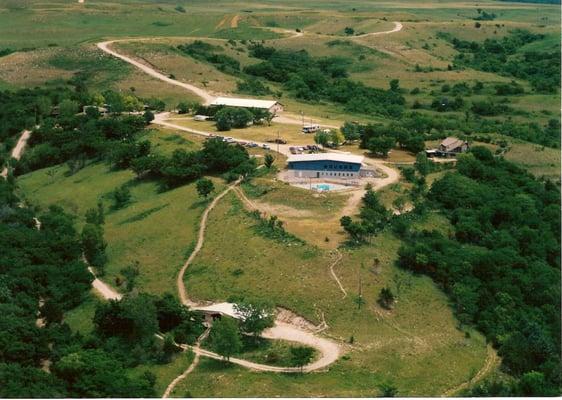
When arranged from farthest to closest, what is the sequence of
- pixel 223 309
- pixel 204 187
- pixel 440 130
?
pixel 440 130
pixel 204 187
pixel 223 309

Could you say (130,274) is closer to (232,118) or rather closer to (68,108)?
(232,118)

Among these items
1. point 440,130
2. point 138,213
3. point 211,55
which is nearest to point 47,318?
point 138,213

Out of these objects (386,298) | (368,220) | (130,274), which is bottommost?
(130,274)

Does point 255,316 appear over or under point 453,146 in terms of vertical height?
under

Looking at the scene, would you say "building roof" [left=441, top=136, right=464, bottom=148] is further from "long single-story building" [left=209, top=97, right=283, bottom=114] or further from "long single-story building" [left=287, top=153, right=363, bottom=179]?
"long single-story building" [left=209, top=97, right=283, bottom=114]

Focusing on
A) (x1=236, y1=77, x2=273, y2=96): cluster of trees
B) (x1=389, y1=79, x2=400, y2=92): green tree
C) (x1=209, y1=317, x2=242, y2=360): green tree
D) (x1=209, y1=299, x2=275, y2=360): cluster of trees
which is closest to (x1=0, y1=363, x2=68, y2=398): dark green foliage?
(x1=209, y1=317, x2=242, y2=360): green tree

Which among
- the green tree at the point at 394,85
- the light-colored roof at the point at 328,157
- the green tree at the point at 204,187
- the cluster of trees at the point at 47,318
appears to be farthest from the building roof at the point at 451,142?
the green tree at the point at 394,85

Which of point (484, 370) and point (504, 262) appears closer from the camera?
point (484, 370)
